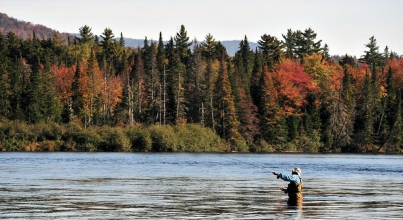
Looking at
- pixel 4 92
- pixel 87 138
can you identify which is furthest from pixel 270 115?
pixel 4 92

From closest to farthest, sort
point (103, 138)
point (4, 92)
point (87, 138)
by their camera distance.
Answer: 1. point (87, 138)
2. point (103, 138)
3. point (4, 92)

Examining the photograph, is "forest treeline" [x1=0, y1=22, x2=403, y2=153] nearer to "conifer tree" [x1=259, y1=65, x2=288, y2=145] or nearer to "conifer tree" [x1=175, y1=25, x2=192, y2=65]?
"conifer tree" [x1=259, y1=65, x2=288, y2=145]

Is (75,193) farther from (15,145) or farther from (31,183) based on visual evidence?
(15,145)

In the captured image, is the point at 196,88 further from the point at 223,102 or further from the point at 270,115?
the point at 270,115

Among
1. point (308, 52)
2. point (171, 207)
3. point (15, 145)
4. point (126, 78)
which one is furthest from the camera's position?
point (308, 52)

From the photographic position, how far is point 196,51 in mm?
144375

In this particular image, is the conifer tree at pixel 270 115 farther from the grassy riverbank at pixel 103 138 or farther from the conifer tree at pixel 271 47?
the conifer tree at pixel 271 47

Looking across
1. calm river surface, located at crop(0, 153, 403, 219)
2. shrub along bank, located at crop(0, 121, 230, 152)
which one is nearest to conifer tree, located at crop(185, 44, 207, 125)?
shrub along bank, located at crop(0, 121, 230, 152)

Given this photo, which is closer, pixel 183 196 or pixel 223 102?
pixel 183 196

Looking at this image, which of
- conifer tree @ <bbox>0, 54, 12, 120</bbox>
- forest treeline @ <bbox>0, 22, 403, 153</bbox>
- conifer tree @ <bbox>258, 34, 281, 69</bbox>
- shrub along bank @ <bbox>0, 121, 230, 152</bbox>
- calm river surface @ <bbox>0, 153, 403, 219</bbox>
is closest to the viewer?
calm river surface @ <bbox>0, 153, 403, 219</bbox>

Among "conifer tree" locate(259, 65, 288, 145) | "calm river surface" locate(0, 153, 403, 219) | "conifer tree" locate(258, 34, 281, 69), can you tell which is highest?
"conifer tree" locate(258, 34, 281, 69)

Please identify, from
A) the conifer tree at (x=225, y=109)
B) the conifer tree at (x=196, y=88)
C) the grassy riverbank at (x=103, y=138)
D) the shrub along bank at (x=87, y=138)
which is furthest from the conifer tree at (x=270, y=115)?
the shrub along bank at (x=87, y=138)

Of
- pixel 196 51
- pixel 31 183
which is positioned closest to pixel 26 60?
pixel 196 51

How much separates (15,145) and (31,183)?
6499 centimetres
